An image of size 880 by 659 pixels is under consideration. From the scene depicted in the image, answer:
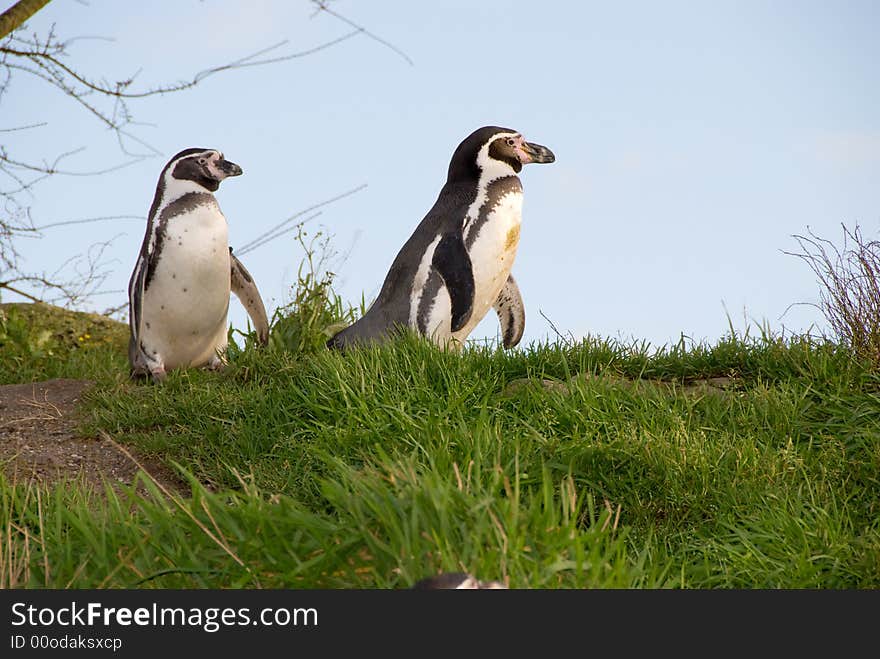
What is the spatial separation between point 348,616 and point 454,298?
165 inches

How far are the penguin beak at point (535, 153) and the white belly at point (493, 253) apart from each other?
35cm

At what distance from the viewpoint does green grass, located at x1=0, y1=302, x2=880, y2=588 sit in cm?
277

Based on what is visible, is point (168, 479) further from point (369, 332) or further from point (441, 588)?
point (441, 588)

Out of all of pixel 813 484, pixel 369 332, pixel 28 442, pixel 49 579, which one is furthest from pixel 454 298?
pixel 49 579

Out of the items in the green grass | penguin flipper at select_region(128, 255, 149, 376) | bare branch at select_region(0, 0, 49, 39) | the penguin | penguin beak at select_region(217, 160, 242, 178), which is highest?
bare branch at select_region(0, 0, 49, 39)

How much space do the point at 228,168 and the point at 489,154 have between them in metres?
2.00

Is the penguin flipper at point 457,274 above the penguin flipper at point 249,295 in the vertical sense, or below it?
below

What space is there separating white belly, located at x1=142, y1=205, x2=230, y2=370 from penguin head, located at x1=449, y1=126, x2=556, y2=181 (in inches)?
72.7

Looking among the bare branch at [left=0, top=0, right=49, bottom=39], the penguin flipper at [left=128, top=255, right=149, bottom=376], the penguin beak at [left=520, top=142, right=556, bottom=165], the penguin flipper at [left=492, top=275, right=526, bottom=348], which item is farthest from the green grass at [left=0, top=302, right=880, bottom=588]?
the bare branch at [left=0, top=0, right=49, bottom=39]

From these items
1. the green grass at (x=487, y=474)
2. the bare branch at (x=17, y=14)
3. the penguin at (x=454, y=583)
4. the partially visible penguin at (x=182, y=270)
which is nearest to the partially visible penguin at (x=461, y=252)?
the green grass at (x=487, y=474)

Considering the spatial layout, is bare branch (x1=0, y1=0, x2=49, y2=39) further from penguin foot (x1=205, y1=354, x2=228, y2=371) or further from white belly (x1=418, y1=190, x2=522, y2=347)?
white belly (x1=418, y1=190, x2=522, y2=347)

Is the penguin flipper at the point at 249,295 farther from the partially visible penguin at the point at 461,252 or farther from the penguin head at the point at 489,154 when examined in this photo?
the penguin head at the point at 489,154

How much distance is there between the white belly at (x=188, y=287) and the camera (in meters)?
7.17

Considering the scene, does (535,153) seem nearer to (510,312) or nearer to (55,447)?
(510,312)
